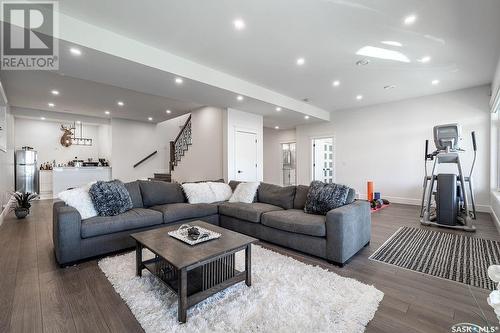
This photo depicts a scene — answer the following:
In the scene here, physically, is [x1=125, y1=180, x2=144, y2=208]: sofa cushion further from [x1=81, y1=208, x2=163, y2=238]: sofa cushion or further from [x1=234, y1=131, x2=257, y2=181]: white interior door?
[x1=234, y1=131, x2=257, y2=181]: white interior door

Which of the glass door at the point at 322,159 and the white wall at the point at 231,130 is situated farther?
the glass door at the point at 322,159

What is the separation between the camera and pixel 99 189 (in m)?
3.04

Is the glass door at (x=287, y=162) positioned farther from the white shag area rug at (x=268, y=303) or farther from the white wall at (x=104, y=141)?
the white shag area rug at (x=268, y=303)

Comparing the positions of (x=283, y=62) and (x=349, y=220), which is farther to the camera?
(x=283, y=62)

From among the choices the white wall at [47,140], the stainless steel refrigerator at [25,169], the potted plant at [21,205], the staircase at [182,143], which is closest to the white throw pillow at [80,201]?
the potted plant at [21,205]

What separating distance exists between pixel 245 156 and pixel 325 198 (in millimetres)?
3346

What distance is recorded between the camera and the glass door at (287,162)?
9852mm

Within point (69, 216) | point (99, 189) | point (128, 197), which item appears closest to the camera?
point (69, 216)

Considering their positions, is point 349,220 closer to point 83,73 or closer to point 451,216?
point 451,216

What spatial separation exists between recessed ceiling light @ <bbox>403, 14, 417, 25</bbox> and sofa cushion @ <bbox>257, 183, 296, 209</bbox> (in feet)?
8.73

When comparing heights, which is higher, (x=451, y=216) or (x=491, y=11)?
(x=491, y=11)

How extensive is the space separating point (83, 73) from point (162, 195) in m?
2.27

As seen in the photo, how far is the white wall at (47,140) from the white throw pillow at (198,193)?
277 inches

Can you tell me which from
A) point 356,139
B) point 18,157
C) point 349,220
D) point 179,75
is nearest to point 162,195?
point 179,75
